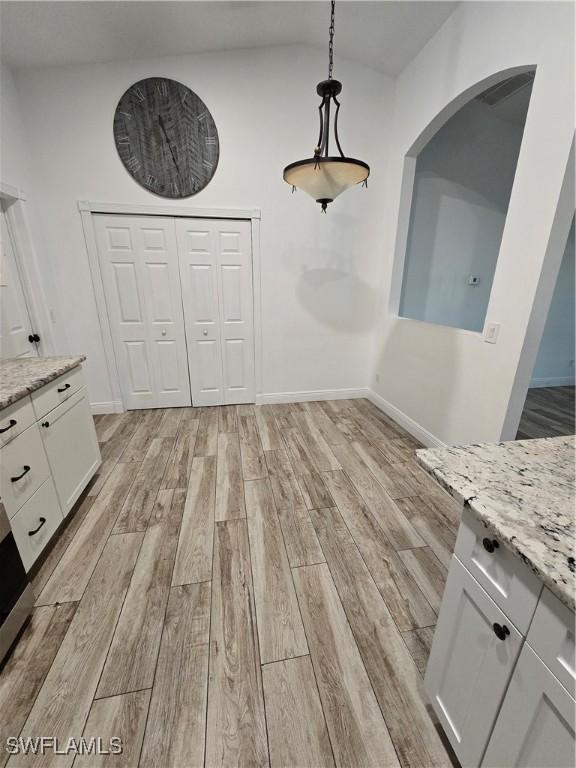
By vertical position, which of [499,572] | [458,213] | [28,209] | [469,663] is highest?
[458,213]

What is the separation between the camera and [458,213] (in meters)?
3.28

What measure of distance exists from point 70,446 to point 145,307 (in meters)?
1.69

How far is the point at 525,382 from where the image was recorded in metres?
1.88

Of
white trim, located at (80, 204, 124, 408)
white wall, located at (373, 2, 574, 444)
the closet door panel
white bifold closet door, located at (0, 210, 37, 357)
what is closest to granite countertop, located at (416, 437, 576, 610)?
white wall, located at (373, 2, 574, 444)

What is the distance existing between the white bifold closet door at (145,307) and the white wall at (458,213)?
2519 millimetres

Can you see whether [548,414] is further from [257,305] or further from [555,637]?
[555,637]

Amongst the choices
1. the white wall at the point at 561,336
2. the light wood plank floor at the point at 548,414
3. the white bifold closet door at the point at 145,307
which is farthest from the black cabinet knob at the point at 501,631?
the white wall at the point at 561,336

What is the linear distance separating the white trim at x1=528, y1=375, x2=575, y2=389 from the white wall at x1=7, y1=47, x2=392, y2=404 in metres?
2.88

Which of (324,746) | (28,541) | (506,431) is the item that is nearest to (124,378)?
(28,541)

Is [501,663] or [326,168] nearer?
[501,663]

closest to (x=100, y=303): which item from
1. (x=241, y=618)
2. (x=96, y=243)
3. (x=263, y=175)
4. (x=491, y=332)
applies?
(x=96, y=243)

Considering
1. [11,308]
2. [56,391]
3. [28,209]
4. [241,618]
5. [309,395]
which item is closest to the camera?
[241,618]

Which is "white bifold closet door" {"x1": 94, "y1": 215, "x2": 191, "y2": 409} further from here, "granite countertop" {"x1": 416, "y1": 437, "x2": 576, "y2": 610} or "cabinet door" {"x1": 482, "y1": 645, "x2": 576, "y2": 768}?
"cabinet door" {"x1": 482, "y1": 645, "x2": 576, "y2": 768}

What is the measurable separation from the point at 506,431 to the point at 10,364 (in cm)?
318
